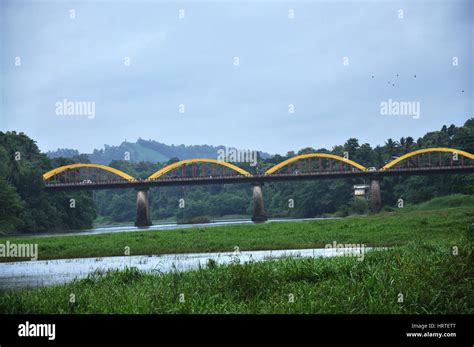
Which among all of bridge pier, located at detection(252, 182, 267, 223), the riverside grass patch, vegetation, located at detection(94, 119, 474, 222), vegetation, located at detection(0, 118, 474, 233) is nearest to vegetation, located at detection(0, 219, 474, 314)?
the riverside grass patch

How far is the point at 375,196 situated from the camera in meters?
64.2

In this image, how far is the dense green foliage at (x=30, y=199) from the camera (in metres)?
27.0

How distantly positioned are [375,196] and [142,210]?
82.9 feet

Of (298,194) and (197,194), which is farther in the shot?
(197,194)

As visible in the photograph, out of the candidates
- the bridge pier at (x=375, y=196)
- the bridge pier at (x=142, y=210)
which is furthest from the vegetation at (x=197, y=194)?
the bridge pier at (x=142, y=210)

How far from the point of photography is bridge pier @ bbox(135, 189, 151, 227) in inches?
2576

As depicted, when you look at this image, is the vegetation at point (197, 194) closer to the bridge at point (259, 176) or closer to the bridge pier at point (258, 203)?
the bridge at point (259, 176)

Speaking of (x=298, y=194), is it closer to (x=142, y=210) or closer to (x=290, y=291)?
(x=142, y=210)

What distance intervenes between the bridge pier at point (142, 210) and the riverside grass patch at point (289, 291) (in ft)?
164

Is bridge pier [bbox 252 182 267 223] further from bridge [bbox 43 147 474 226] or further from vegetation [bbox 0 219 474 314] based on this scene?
vegetation [bbox 0 219 474 314]

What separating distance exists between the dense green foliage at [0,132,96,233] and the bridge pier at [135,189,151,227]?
1632 centimetres

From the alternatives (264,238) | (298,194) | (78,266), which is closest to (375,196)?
(298,194)

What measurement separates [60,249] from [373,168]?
44.8 metres
